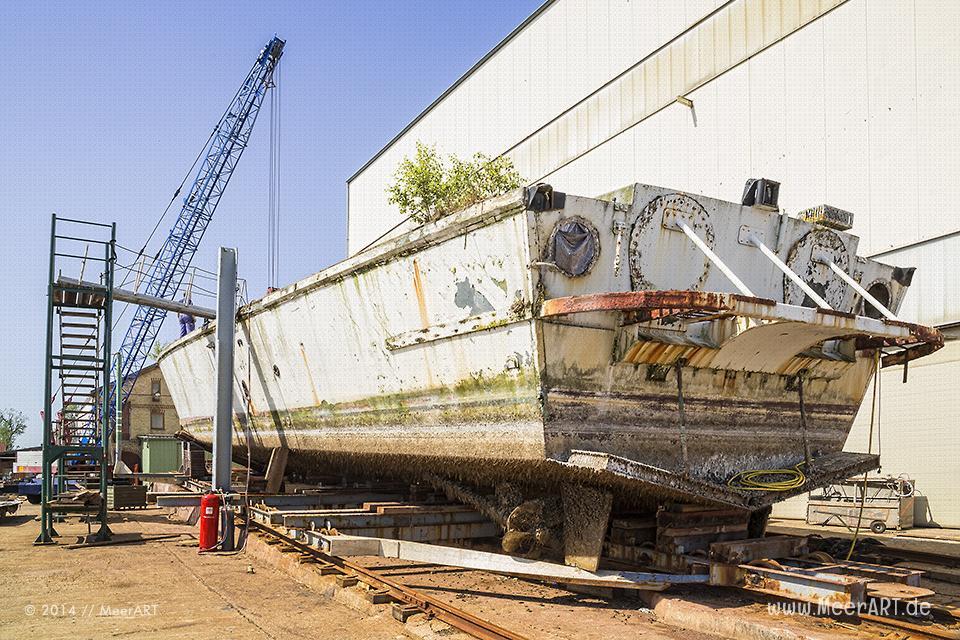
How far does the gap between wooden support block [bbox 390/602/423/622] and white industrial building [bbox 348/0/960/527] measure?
1052 cm

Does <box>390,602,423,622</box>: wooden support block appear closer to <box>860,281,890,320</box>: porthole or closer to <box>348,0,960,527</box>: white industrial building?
<box>860,281,890,320</box>: porthole

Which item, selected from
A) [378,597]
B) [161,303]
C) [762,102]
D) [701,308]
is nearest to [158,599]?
[378,597]

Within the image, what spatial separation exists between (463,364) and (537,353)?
1.08 m

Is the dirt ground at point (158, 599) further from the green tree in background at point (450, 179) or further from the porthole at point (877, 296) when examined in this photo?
the green tree in background at point (450, 179)

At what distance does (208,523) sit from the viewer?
948 cm

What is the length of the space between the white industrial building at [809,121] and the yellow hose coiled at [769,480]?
6925 millimetres

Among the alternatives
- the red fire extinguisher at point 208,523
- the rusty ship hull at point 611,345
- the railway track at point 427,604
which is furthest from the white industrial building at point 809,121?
the red fire extinguisher at point 208,523

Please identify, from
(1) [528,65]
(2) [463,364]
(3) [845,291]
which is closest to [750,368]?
(3) [845,291]

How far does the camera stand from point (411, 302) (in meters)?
7.61

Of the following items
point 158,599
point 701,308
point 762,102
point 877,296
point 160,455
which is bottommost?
point 160,455

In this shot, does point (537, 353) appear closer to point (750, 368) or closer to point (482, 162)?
point (750, 368)

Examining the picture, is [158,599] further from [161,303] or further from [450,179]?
[450,179]

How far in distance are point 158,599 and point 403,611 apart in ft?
8.20

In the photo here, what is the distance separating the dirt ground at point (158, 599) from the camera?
5.67 meters
